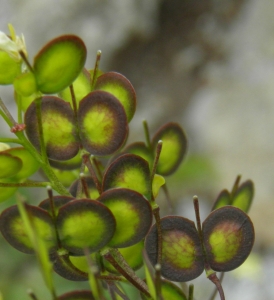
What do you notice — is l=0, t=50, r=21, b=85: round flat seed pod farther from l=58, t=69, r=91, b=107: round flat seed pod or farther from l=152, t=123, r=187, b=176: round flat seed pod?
l=152, t=123, r=187, b=176: round flat seed pod

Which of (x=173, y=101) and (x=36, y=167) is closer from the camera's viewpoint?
(x=36, y=167)

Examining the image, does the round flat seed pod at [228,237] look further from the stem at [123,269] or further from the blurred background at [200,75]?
the blurred background at [200,75]

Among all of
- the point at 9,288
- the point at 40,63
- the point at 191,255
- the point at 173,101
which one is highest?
the point at 40,63

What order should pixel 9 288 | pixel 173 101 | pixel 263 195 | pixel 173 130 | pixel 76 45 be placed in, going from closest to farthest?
pixel 76 45 < pixel 173 130 < pixel 9 288 < pixel 263 195 < pixel 173 101

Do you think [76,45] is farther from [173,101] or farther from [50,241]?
[173,101]

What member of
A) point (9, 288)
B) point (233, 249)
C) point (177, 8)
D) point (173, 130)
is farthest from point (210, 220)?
point (177, 8)

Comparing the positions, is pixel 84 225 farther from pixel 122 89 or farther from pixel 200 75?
pixel 200 75

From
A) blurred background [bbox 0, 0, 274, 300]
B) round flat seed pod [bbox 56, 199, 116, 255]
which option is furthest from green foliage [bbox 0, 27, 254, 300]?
blurred background [bbox 0, 0, 274, 300]
